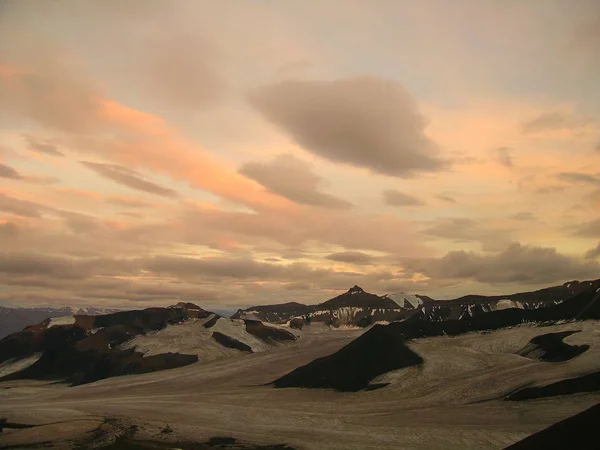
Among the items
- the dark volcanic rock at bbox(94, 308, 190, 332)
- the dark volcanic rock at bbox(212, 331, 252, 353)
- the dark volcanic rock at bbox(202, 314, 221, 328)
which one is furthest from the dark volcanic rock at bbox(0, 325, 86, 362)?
the dark volcanic rock at bbox(212, 331, 252, 353)

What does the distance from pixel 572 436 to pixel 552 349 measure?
63.3m

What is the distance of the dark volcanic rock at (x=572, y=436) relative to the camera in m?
19.0

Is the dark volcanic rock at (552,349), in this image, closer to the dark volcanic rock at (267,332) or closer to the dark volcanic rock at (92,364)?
the dark volcanic rock at (92,364)

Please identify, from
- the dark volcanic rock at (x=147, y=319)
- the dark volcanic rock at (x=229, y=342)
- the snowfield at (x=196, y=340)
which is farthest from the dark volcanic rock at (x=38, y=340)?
the dark volcanic rock at (x=229, y=342)

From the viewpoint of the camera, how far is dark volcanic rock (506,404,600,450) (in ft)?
62.2

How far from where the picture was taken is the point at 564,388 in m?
48.9

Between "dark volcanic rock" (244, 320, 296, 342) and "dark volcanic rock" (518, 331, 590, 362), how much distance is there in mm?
88782

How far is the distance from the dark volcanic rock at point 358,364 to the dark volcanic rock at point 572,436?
4860cm

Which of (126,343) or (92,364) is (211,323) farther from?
(92,364)

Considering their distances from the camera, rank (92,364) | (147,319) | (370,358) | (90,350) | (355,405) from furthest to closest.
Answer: (147,319), (90,350), (92,364), (370,358), (355,405)

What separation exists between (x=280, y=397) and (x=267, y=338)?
89.6 metres

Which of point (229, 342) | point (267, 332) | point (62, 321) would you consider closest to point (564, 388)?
point (229, 342)

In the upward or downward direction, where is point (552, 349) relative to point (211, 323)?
downward

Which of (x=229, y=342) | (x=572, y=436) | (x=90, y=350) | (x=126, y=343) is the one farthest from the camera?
(x=229, y=342)
